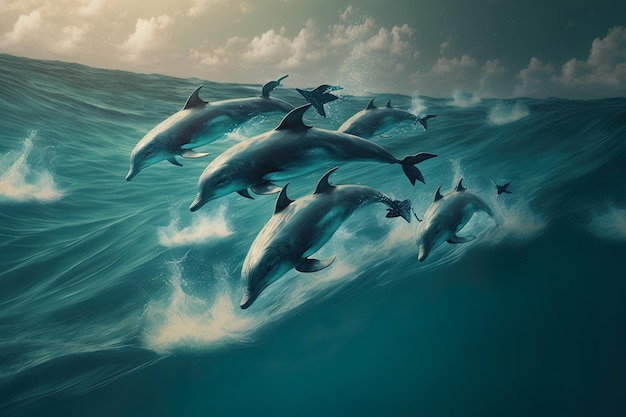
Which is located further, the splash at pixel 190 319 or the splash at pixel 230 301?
the splash at pixel 230 301

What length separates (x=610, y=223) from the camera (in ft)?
29.3

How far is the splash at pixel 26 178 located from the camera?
7.95 m

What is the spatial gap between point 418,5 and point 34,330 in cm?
1120

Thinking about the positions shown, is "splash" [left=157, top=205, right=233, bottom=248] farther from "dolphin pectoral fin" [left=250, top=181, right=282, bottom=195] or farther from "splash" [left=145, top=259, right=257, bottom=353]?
"dolphin pectoral fin" [left=250, top=181, right=282, bottom=195]

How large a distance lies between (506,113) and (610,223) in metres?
3.99

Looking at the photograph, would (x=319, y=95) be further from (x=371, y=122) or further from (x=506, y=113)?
(x=506, y=113)

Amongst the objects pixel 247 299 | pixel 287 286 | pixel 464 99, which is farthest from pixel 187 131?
pixel 464 99

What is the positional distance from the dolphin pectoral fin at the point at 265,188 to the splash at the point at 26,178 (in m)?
6.99

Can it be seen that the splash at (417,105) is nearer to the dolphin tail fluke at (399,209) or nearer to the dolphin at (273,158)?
the dolphin tail fluke at (399,209)

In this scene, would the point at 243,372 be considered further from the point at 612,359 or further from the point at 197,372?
the point at 612,359

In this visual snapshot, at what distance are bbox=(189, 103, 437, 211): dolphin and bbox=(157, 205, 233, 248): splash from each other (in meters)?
5.41

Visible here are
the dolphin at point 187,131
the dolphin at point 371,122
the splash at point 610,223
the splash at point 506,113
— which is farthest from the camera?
the splash at point 506,113

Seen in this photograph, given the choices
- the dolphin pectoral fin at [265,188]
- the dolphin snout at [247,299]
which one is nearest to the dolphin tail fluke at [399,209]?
the dolphin pectoral fin at [265,188]

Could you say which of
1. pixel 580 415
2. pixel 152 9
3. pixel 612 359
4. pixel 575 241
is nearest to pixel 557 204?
pixel 575 241
